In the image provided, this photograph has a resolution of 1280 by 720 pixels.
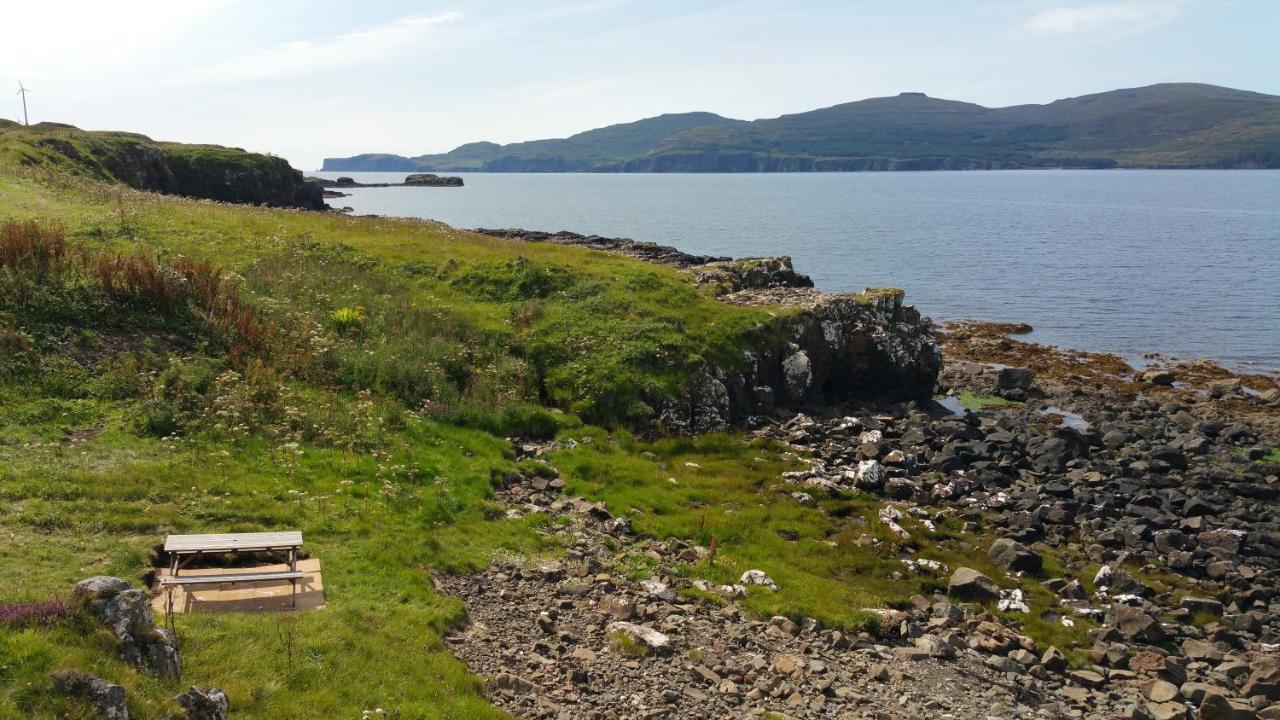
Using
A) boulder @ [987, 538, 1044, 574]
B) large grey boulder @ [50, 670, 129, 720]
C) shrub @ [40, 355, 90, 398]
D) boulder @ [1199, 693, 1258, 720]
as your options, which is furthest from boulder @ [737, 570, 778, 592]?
shrub @ [40, 355, 90, 398]

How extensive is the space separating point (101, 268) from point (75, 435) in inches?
397

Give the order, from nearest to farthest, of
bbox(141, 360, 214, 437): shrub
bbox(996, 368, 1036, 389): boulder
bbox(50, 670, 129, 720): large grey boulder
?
bbox(50, 670, 129, 720): large grey boulder → bbox(141, 360, 214, 437): shrub → bbox(996, 368, 1036, 389): boulder

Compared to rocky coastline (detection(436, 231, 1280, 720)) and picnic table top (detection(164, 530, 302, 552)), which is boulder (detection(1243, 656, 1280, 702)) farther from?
picnic table top (detection(164, 530, 302, 552))

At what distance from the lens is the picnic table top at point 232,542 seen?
52.4 ft

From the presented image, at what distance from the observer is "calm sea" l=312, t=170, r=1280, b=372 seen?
68375mm

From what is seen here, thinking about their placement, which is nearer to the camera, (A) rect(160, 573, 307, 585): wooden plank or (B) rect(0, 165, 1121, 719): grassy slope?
(B) rect(0, 165, 1121, 719): grassy slope

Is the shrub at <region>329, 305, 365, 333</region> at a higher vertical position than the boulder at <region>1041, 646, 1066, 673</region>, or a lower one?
higher

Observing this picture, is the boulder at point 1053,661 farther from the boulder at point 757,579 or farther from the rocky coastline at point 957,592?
the boulder at point 757,579

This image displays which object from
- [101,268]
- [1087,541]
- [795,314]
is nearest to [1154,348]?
[795,314]

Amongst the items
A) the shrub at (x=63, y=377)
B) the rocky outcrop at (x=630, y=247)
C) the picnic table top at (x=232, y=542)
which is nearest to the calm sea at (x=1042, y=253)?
the rocky outcrop at (x=630, y=247)

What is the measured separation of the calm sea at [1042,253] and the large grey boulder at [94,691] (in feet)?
212

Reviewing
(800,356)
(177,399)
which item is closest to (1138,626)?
(800,356)

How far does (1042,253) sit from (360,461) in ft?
347

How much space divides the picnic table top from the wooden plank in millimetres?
514
